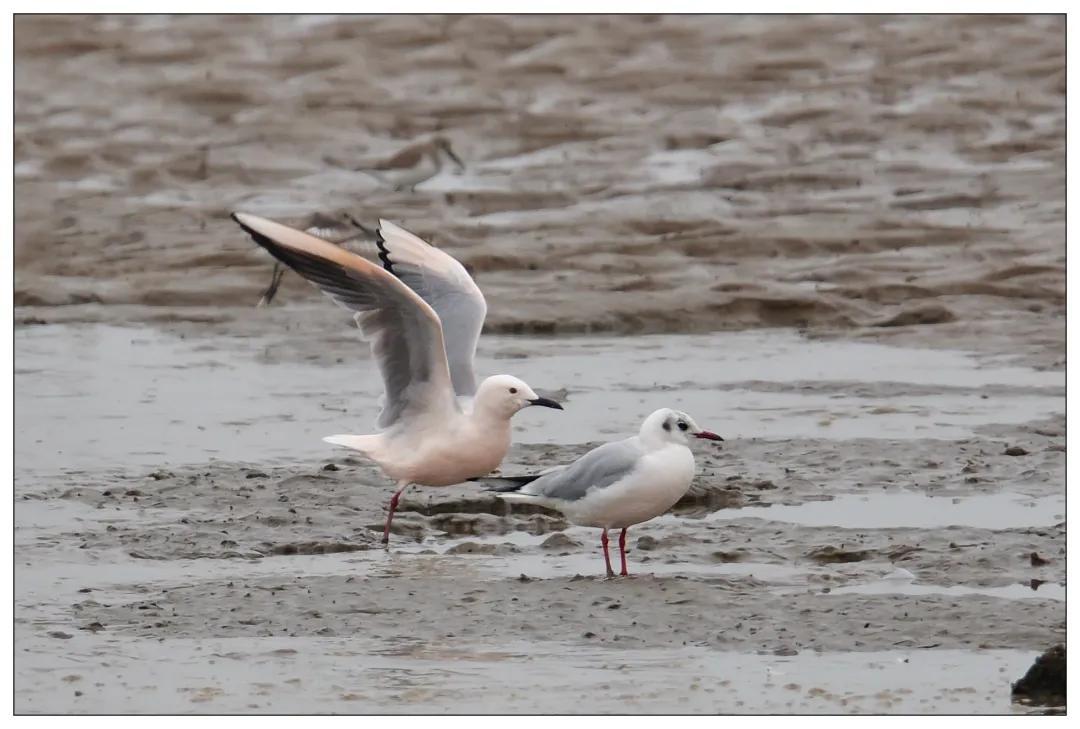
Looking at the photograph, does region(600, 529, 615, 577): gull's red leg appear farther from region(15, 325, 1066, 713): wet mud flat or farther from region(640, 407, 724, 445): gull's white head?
region(640, 407, 724, 445): gull's white head

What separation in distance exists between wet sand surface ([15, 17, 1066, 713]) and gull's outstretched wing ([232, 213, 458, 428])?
461 mm

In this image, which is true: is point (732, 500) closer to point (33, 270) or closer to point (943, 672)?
point (943, 672)

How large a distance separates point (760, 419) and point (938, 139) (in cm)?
858

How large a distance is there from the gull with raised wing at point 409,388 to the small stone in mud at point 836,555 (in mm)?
1107

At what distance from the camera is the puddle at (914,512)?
784 centimetres

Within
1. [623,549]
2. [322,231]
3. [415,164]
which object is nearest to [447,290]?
[623,549]

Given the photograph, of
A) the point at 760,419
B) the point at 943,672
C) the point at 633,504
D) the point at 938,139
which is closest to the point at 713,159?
the point at 938,139

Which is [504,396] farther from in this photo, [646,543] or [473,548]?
[646,543]

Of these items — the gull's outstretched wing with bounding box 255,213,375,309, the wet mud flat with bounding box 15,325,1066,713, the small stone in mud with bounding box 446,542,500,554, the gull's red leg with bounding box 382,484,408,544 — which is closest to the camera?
the wet mud flat with bounding box 15,325,1066,713

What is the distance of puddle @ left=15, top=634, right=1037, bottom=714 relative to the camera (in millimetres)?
5824

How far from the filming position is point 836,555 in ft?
24.3

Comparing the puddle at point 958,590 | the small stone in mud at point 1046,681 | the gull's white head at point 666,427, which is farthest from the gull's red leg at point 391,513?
the small stone in mud at point 1046,681

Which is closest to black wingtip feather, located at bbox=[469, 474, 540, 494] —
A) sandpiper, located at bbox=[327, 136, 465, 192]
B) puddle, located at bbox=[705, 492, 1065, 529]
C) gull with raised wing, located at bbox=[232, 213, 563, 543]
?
gull with raised wing, located at bbox=[232, 213, 563, 543]

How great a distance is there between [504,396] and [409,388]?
0.40 metres
